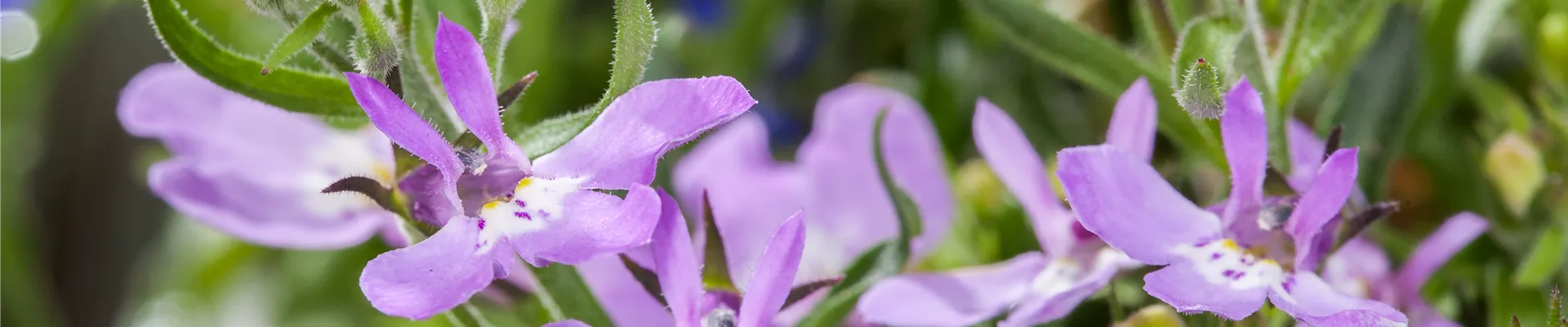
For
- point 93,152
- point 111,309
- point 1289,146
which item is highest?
point 1289,146

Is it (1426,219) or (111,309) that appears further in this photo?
(111,309)

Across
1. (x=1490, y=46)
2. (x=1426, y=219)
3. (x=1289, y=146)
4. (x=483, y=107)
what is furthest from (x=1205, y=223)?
(x=1490, y=46)

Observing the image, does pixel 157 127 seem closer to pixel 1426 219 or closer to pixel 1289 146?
pixel 1289 146

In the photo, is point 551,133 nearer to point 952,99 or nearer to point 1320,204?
point 1320,204

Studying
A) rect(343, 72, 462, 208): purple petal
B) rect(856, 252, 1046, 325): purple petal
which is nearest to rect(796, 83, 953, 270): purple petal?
rect(856, 252, 1046, 325): purple petal

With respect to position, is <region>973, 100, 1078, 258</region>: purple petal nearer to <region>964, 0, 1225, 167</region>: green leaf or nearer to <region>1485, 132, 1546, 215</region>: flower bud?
<region>964, 0, 1225, 167</region>: green leaf

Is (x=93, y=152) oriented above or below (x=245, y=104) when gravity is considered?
below
